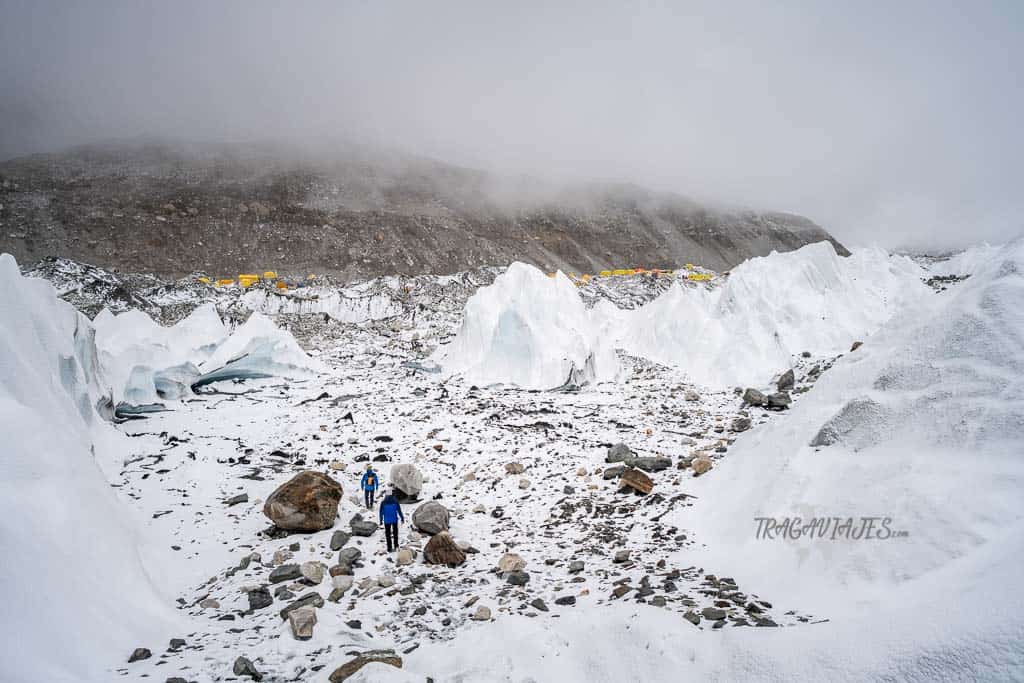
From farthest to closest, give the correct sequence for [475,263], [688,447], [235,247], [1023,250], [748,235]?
[748,235], [475,263], [235,247], [688,447], [1023,250]

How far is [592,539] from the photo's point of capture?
582 centimetres

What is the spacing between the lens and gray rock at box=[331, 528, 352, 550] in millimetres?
5906

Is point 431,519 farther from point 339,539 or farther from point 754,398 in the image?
point 754,398

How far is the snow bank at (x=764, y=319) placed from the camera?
1582cm

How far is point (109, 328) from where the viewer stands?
18.2m

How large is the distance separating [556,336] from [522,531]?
11.8 meters

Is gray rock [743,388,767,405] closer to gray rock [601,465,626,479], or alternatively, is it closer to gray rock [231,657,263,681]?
gray rock [601,465,626,479]

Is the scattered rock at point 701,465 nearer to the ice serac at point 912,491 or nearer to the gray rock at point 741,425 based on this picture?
the ice serac at point 912,491

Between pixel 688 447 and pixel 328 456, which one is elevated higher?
pixel 688 447

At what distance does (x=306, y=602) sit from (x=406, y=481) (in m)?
2.68

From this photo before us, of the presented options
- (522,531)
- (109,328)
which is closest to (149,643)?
(522,531)

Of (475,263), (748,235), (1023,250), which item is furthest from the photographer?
(748,235)

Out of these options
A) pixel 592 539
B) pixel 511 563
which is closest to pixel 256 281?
pixel 511 563

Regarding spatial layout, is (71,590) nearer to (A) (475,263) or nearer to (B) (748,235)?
(A) (475,263)
